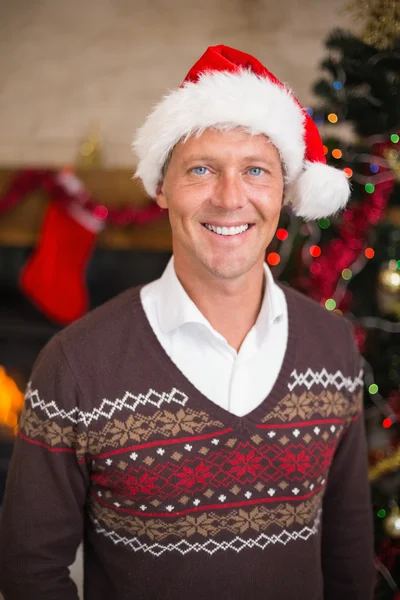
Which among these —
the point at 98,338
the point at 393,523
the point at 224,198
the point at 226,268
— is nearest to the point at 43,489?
the point at 98,338

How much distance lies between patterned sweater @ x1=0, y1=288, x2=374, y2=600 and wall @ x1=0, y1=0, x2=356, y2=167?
2118 millimetres

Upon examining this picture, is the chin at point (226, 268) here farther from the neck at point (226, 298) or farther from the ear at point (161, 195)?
A: the ear at point (161, 195)

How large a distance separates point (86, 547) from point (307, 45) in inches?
97.9

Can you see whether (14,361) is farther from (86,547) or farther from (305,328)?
(305,328)

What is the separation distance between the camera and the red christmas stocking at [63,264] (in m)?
2.85

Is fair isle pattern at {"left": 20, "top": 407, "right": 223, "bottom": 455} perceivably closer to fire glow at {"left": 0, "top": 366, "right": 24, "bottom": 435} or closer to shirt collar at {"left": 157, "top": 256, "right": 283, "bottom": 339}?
shirt collar at {"left": 157, "top": 256, "right": 283, "bottom": 339}

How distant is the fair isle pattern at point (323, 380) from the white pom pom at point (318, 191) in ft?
1.15

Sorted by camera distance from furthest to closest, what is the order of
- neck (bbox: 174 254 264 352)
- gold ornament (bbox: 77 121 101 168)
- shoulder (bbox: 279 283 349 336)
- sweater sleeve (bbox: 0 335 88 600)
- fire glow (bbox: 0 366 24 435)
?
1. gold ornament (bbox: 77 121 101 168)
2. fire glow (bbox: 0 366 24 435)
3. shoulder (bbox: 279 283 349 336)
4. neck (bbox: 174 254 264 352)
5. sweater sleeve (bbox: 0 335 88 600)

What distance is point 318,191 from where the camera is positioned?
1214mm

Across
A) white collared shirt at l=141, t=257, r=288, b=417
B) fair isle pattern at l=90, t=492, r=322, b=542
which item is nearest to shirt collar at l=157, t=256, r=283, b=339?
white collared shirt at l=141, t=257, r=288, b=417

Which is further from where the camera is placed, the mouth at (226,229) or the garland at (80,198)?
→ the garland at (80,198)

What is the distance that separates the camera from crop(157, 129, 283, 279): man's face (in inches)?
42.2

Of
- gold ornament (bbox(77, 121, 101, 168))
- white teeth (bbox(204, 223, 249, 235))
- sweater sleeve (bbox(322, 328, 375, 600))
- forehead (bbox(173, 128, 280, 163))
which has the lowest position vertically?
sweater sleeve (bbox(322, 328, 375, 600))

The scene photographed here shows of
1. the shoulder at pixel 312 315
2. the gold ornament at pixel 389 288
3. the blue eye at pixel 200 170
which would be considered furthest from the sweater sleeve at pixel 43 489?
the gold ornament at pixel 389 288
